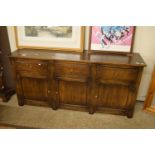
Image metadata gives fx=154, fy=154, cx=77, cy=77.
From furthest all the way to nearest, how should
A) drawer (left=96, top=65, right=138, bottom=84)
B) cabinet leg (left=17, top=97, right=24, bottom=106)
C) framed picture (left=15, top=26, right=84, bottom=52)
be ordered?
cabinet leg (left=17, top=97, right=24, bottom=106)
framed picture (left=15, top=26, right=84, bottom=52)
drawer (left=96, top=65, right=138, bottom=84)

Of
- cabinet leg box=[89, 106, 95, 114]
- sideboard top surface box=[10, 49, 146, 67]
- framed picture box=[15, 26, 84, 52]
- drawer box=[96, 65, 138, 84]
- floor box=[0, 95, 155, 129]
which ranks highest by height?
framed picture box=[15, 26, 84, 52]

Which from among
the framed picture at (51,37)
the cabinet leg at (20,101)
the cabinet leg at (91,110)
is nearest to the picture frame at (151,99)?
the cabinet leg at (91,110)

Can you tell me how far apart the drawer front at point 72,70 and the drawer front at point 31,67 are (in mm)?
173

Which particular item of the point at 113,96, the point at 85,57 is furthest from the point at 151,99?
the point at 85,57

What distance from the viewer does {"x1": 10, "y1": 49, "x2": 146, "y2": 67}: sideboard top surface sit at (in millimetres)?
1860

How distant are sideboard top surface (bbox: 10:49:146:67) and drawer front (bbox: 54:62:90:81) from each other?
0.07m

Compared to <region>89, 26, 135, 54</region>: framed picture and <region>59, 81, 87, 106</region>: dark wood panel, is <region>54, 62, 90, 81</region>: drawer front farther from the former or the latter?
<region>89, 26, 135, 54</region>: framed picture

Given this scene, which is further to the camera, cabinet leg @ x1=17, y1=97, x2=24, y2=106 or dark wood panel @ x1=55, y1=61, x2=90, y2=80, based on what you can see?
cabinet leg @ x1=17, y1=97, x2=24, y2=106

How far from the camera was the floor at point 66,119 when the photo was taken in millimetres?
2043

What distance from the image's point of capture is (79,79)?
2.00m

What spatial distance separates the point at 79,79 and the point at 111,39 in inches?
27.3

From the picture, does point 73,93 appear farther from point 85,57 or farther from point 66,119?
point 85,57

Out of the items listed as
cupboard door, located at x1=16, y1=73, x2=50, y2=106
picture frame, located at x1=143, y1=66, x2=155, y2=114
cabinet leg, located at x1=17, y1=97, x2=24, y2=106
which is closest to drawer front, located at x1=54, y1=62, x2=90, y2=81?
cupboard door, located at x1=16, y1=73, x2=50, y2=106
